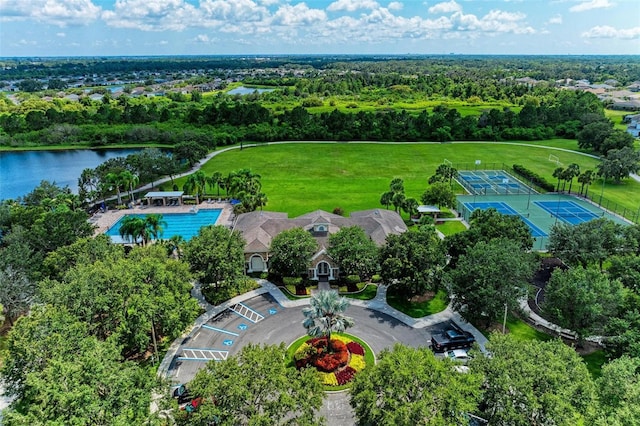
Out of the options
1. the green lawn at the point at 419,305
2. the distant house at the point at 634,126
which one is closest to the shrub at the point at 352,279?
the green lawn at the point at 419,305

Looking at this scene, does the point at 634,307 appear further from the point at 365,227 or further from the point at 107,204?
the point at 107,204

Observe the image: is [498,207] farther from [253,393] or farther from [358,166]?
[253,393]

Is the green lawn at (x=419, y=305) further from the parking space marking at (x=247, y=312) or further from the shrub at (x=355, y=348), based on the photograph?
the parking space marking at (x=247, y=312)

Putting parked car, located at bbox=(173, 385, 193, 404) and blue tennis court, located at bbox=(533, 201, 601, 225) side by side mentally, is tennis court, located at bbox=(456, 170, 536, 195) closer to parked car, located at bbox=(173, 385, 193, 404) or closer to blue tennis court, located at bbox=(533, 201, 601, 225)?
blue tennis court, located at bbox=(533, 201, 601, 225)

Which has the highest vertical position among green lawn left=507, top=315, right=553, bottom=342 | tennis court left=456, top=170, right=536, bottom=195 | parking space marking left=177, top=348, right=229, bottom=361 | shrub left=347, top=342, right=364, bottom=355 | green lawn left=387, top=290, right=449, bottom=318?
tennis court left=456, top=170, right=536, bottom=195

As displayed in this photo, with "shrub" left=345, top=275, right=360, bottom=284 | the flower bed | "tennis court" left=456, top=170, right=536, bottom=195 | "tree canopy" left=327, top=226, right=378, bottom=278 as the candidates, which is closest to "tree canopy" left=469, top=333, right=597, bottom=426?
the flower bed
